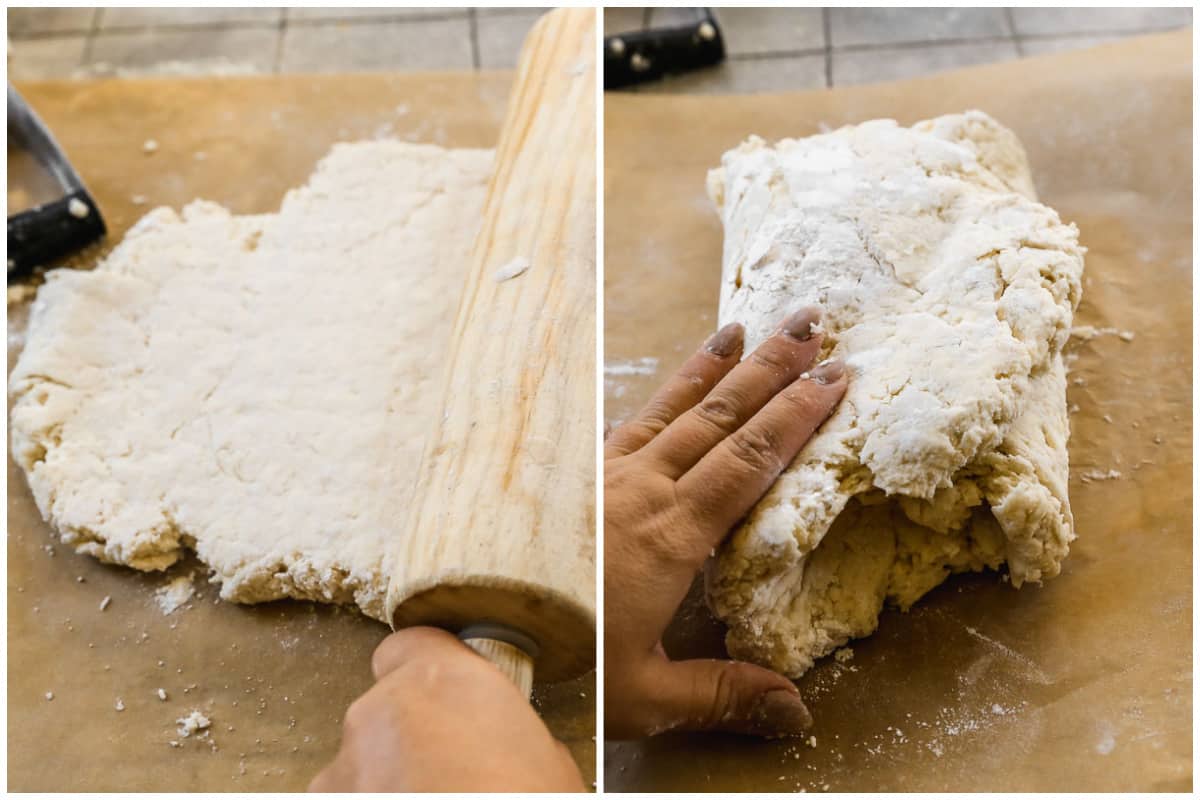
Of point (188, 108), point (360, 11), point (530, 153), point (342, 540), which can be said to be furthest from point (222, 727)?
point (360, 11)

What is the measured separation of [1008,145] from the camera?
150 centimetres

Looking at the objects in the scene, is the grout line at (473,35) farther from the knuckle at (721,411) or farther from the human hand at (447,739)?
the human hand at (447,739)

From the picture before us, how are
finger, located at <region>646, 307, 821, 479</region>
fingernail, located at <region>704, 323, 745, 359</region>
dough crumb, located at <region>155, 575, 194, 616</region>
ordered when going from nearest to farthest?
finger, located at <region>646, 307, 821, 479</region> < fingernail, located at <region>704, 323, 745, 359</region> < dough crumb, located at <region>155, 575, 194, 616</region>

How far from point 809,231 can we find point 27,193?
1.39 meters

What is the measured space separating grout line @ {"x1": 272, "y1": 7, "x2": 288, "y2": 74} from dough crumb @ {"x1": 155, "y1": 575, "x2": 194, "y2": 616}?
4.56ft

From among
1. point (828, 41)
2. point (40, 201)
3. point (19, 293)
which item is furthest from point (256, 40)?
point (828, 41)

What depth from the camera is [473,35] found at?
230 cm

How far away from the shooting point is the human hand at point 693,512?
956 millimetres

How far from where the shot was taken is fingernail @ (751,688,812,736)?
3.28ft

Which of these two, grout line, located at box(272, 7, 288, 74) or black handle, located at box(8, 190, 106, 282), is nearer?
black handle, located at box(8, 190, 106, 282)

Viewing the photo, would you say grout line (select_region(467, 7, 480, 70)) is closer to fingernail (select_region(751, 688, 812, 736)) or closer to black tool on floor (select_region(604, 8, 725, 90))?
black tool on floor (select_region(604, 8, 725, 90))

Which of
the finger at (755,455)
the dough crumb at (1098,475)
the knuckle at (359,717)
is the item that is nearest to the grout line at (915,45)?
the dough crumb at (1098,475)

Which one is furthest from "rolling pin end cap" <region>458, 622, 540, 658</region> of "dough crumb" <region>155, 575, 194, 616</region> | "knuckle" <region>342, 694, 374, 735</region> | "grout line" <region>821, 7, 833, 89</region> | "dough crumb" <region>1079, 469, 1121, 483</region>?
"grout line" <region>821, 7, 833, 89</region>

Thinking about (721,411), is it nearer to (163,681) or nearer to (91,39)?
(163,681)
